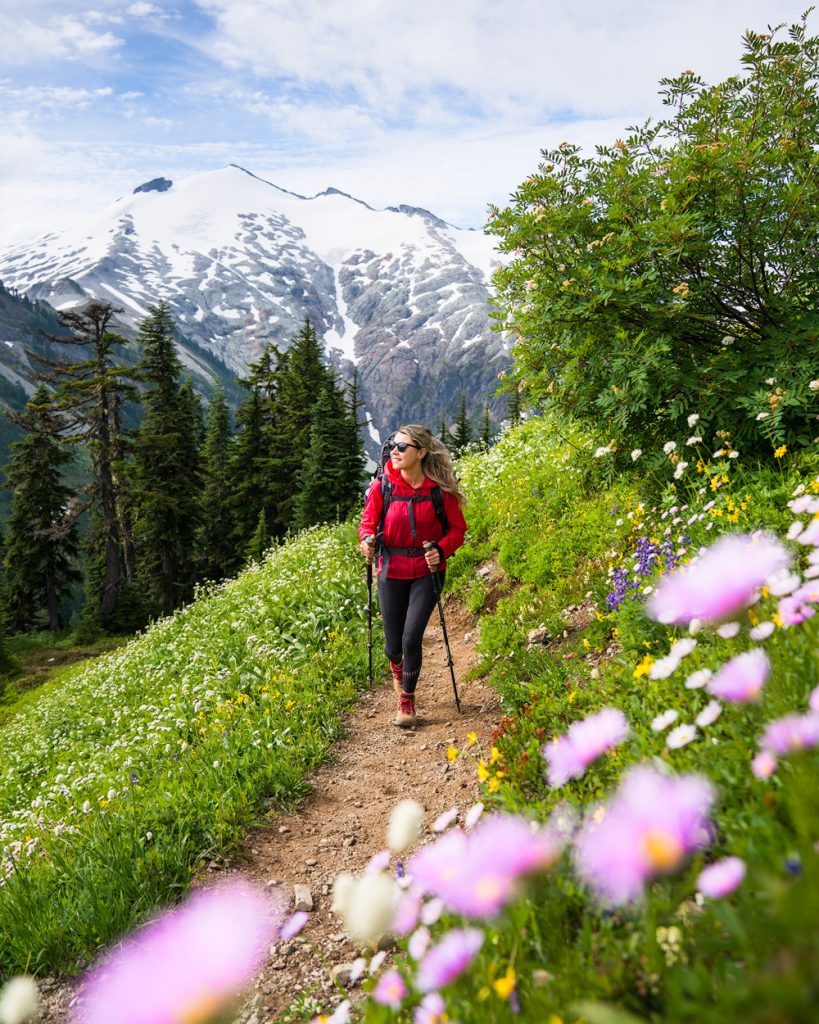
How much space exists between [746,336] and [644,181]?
5.28ft

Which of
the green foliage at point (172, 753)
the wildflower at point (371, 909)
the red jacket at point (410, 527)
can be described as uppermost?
the wildflower at point (371, 909)

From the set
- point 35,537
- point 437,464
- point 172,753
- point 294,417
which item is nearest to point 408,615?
point 437,464

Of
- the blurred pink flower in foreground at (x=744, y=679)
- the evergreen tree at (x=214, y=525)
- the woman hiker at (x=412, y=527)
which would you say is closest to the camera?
the blurred pink flower in foreground at (x=744, y=679)

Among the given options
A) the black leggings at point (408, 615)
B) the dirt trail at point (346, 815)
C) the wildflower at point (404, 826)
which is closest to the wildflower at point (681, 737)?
the wildflower at point (404, 826)

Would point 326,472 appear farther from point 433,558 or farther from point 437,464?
point 433,558

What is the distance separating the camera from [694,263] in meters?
5.46

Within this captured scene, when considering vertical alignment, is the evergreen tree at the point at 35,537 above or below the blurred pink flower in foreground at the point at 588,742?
below

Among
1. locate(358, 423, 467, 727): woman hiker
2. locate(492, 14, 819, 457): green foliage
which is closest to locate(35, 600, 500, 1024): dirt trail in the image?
locate(358, 423, 467, 727): woman hiker

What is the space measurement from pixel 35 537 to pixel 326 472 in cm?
2077

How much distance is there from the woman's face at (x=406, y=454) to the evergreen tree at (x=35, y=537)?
128 ft

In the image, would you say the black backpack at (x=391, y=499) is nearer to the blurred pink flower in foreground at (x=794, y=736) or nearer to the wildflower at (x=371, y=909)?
the wildflower at (x=371, y=909)

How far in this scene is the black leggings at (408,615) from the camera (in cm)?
604

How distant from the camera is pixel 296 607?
9688 millimetres

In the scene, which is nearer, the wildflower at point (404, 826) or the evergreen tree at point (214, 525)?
the wildflower at point (404, 826)
